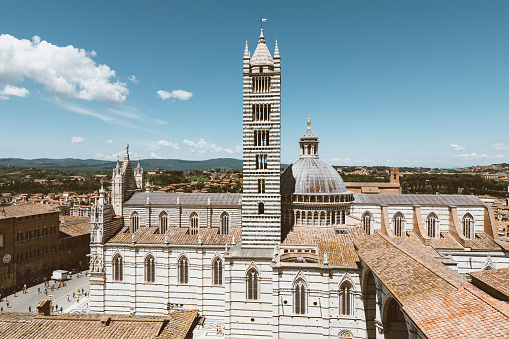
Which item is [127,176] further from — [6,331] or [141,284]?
[6,331]

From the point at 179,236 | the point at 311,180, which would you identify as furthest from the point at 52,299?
the point at 311,180

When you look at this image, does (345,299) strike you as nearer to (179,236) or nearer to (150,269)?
(179,236)

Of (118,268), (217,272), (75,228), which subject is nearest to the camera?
(217,272)

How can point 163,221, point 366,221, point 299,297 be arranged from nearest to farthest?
point 299,297 < point 366,221 < point 163,221

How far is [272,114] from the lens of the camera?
26.2m

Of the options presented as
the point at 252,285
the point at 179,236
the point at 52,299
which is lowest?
the point at 52,299

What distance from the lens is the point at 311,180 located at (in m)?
28.8

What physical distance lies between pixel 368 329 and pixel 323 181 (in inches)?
506

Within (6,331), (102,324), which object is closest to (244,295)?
(102,324)

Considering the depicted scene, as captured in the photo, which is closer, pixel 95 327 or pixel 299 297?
pixel 95 327

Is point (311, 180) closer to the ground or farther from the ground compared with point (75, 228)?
farther from the ground

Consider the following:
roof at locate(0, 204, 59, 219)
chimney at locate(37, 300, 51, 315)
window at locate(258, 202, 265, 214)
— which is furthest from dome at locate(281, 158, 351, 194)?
roof at locate(0, 204, 59, 219)

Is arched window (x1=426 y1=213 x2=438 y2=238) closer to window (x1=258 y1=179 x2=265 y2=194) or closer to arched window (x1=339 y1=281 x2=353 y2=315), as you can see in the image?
arched window (x1=339 y1=281 x2=353 y2=315)

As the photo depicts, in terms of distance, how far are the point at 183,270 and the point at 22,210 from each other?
78.2ft
